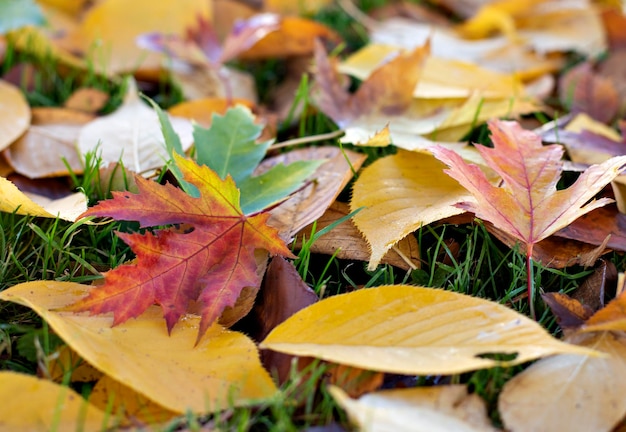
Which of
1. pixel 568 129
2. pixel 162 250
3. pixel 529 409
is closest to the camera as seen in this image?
pixel 529 409

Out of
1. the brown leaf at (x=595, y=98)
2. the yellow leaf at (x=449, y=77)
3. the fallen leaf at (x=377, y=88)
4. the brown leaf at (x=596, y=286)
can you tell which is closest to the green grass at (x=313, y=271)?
the brown leaf at (x=596, y=286)

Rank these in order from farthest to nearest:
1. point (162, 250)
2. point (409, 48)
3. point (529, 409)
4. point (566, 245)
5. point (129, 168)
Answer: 1. point (409, 48)
2. point (129, 168)
3. point (566, 245)
4. point (162, 250)
5. point (529, 409)

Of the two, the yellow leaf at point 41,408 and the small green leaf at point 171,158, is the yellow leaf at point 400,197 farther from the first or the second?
the yellow leaf at point 41,408

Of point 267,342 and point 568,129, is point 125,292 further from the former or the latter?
point 568,129

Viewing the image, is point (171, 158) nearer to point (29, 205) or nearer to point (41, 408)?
point (29, 205)

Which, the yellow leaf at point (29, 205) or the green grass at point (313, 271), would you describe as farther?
the yellow leaf at point (29, 205)

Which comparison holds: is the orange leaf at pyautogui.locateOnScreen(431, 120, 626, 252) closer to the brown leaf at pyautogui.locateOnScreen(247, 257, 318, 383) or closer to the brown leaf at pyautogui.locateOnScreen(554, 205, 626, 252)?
the brown leaf at pyautogui.locateOnScreen(554, 205, 626, 252)

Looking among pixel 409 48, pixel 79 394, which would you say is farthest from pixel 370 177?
pixel 409 48
